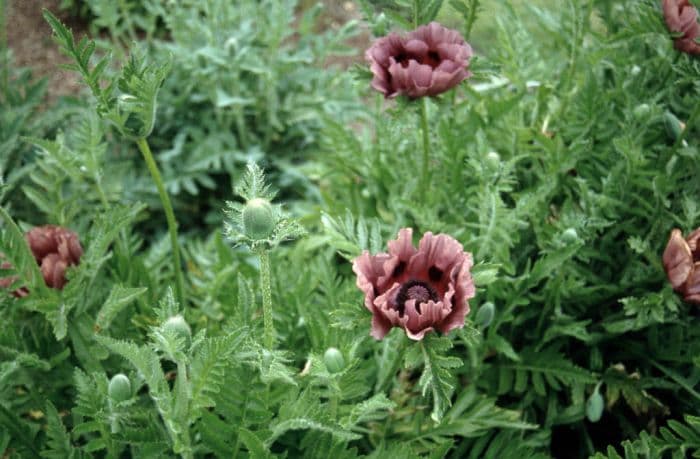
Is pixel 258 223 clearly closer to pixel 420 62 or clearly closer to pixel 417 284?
pixel 417 284

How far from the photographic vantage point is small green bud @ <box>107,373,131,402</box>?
1063 millimetres

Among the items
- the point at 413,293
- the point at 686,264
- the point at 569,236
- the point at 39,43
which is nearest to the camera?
the point at 413,293

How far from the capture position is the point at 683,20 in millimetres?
1252

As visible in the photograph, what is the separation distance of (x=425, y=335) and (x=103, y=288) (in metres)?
0.66

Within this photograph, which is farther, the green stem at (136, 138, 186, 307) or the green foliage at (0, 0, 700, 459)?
the green stem at (136, 138, 186, 307)

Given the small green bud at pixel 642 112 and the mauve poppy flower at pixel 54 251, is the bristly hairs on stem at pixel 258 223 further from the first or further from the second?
the small green bud at pixel 642 112

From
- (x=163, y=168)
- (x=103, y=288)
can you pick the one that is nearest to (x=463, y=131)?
(x=103, y=288)

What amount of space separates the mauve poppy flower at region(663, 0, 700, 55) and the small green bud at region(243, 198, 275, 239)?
78cm

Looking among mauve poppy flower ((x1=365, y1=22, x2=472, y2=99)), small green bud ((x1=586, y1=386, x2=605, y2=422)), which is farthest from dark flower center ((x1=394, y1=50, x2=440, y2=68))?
small green bud ((x1=586, y1=386, x2=605, y2=422))

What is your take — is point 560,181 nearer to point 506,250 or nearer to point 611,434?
point 506,250

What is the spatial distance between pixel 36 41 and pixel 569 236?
2.20 m

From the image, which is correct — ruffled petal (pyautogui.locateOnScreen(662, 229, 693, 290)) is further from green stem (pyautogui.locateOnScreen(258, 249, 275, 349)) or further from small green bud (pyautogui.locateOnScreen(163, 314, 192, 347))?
small green bud (pyautogui.locateOnScreen(163, 314, 192, 347))

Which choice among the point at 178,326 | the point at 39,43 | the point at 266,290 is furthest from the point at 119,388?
the point at 39,43

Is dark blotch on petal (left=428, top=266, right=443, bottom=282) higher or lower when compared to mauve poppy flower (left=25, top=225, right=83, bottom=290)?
higher
